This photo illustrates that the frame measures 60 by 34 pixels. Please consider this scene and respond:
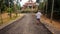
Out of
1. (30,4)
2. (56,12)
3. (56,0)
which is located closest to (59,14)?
(56,12)

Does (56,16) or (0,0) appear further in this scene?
(56,16)

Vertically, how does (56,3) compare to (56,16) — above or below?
above

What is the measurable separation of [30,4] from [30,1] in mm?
4910

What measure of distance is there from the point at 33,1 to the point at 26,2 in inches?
184

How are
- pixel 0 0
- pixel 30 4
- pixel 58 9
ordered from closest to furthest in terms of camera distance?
pixel 0 0 → pixel 58 9 → pixel 30 4

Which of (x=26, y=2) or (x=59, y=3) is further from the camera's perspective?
(x=26, y=2)

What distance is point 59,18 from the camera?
39.2 meters

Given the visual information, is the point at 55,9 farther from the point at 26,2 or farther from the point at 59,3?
the point at 26,2

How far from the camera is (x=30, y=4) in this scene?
440ft

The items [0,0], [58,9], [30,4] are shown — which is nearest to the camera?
[0,0]

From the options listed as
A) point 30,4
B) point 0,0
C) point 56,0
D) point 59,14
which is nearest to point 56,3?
point 56,0

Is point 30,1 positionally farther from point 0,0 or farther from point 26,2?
point 0,0

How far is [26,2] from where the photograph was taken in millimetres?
139000

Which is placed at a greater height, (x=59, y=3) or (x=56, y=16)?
(x=59, y=3)
